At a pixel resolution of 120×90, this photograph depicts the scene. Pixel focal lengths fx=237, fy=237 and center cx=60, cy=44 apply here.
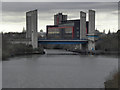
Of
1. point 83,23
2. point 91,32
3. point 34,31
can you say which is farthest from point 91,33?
point 34,31

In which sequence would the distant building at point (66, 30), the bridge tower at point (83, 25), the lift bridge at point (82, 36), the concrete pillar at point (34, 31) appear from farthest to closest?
the distant building at point (66, 30)
the bridge tower at point (83, 25)
the lift bridge at point (82, 36)
the concrete pillar at point (34, 31)

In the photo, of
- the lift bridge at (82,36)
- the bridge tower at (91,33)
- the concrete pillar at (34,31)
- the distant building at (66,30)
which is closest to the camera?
the concrete pillar at (34,31)

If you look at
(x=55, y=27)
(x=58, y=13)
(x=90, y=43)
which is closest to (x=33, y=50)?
(x=90, y=43)

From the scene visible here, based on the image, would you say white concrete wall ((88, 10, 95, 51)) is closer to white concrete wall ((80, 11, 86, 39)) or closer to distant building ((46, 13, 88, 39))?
white concrete wall ((80, 11, 86, 39))

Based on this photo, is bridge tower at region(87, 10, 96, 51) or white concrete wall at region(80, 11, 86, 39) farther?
white concrete wall at region(80, 11, 86, 39)

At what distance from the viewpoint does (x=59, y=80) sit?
13039 millimetres

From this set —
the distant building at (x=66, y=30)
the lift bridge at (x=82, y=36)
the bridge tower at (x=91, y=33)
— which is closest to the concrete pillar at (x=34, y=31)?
the lift bridge at (x=82, y=36)

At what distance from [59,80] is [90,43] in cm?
2864

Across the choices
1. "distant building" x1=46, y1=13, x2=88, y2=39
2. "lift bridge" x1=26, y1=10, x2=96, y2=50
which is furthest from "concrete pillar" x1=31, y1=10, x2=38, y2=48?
"distant building" x1=46, y1=13, x2=88, y2=39

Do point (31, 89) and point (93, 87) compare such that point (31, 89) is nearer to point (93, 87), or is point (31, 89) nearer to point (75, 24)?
point (93, 87)

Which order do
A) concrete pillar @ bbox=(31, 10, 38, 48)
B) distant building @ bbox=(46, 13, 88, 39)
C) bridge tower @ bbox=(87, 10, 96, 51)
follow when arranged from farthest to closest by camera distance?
distant building @ bbox=(46, 13, 88, 39) → bridge tower @ bbox=(87, 10, 96, 51) → concrete pillar @ bbox=(31, 10, 38, 48)

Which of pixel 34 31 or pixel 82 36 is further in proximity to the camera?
pixel 82 36

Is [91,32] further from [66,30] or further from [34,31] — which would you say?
[66,30]

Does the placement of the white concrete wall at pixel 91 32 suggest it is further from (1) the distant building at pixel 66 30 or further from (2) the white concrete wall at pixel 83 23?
(1) the distant building at pixel 66 30
